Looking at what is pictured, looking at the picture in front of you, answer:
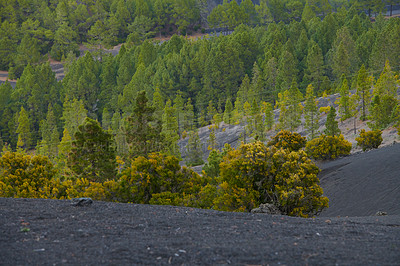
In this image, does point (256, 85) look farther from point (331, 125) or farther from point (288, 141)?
point (288, 141)

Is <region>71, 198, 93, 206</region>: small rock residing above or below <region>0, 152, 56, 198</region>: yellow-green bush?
above

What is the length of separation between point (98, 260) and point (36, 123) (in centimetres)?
11191

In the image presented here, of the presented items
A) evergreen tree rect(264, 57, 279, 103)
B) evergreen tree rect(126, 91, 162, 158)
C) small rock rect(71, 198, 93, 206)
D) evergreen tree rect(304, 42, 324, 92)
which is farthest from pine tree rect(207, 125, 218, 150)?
small rock rect(71, 198, 93, 206)

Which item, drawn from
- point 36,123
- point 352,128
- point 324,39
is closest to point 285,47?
point 324,39

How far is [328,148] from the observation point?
47.5 metres

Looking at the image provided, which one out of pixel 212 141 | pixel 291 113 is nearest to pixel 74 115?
pixel 212 141

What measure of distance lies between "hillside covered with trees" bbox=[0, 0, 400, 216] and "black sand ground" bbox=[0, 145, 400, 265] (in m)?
10.2

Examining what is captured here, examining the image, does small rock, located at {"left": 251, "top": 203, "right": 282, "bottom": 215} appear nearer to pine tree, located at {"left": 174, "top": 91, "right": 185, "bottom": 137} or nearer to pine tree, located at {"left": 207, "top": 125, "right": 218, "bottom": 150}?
pine tree, located at {"left": 207, "top": 125, "right": 218, "bottom": 150}

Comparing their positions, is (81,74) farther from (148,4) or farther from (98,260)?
(98,260)

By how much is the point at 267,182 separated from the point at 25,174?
15797mm

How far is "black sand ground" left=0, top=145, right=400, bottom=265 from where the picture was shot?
1102cm

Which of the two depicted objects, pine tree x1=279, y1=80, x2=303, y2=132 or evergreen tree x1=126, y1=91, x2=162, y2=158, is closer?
evergreen tree x1=126, y1=91, x2=162, y2=158

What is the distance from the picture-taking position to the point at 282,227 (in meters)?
14.7

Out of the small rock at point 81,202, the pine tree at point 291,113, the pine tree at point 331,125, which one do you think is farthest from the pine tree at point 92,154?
the pine tree at point 291,113
